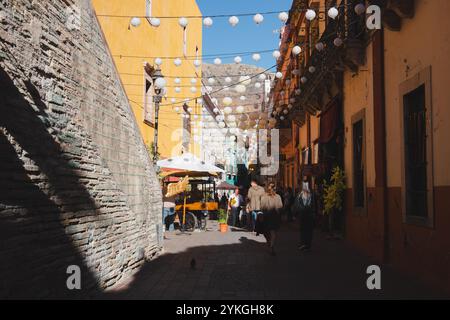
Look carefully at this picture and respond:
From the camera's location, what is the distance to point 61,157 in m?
5.91

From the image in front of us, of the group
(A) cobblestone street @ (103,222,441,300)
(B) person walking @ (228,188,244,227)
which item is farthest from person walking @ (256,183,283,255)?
(B) person walking @ (228,188,244,227)

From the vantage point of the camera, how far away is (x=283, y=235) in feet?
50.1

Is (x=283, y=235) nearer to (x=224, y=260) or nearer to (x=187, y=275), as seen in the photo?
(x=224, y=260)

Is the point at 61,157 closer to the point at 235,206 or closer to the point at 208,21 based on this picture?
the point at 208,21

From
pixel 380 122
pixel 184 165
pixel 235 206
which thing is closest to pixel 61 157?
pixel 380 122

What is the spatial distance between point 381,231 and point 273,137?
73.3ft

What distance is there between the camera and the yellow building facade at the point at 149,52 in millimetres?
15242

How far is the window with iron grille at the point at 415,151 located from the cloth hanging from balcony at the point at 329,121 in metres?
5.60

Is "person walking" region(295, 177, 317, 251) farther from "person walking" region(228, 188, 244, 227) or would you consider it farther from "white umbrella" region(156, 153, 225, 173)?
"person walking" region(228, 188, 244, 227)

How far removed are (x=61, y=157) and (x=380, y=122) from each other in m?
6.50

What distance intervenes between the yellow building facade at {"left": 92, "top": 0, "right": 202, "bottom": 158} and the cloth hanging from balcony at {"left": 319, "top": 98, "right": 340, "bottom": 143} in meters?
4.67

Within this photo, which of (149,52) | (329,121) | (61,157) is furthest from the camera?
(149,52)
